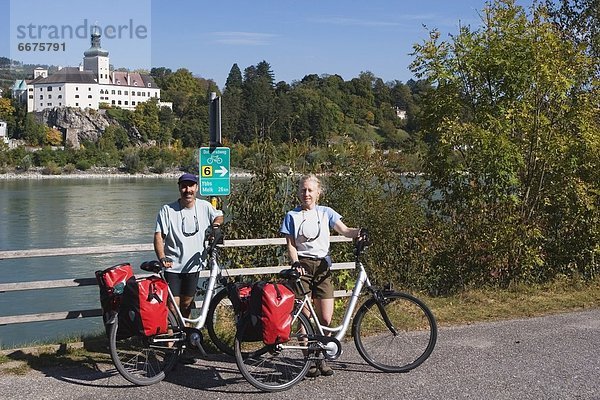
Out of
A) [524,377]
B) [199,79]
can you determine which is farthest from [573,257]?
[199,79]

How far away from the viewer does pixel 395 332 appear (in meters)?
5.48

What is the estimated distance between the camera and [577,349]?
233 inches

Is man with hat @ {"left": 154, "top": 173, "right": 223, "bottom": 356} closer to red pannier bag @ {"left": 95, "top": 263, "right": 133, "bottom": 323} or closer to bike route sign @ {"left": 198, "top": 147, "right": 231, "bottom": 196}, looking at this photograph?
red pannier bag @ {"left": 95, "top": 263, "right": 133, "bottom": 323}

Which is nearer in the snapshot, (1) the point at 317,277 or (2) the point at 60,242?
(1) the point at 317,277

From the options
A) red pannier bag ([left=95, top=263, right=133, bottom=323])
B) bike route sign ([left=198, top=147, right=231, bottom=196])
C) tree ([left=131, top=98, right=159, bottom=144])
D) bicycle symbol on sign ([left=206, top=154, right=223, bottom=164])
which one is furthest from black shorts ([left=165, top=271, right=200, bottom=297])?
tree ([left=131, top=98, right=159, bottom=144])

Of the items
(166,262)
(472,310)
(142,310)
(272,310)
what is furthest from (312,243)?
(472,310)

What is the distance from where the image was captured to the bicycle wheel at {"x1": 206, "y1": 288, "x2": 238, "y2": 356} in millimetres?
5539

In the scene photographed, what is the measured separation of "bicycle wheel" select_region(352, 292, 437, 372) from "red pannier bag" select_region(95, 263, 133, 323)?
1.67m

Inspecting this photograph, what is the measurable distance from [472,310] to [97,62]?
153802mm

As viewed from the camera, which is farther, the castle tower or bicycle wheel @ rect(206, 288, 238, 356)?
the castle tower

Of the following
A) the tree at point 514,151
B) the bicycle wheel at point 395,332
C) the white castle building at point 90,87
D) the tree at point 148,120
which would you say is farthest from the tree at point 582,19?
the white castle building at point 90,87

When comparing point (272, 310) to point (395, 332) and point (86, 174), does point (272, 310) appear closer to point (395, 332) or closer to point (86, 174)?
point (395, 332)

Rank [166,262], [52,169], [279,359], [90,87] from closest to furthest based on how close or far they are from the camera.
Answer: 1. [279,359]
2. [166,262]
3. [52,169]
4. [90,87]

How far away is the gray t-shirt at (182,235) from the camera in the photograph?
548 cm
